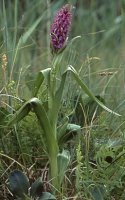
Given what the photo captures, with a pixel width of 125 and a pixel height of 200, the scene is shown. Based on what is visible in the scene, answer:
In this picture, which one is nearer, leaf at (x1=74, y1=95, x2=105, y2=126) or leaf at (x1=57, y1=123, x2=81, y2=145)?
leaf at (x1=57, y1=123, x2=81, y2=145)

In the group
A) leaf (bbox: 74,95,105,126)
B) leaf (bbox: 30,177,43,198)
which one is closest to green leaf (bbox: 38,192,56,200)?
leaf (bbox: 30,177,43,198)

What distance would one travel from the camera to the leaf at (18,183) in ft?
5.39

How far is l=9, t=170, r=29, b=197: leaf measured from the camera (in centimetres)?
164

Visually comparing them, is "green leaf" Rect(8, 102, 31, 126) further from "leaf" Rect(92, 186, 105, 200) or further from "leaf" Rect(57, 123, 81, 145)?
"leaf" Rect(92, 186, 105, 200)

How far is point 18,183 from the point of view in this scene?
1638 millimetres

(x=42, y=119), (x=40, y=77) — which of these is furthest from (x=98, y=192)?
(x=40, y=77)

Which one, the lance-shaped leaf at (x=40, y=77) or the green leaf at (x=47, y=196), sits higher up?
the lance-shaped leaf at (x=40, y=77)

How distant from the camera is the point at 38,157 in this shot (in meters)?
1.78

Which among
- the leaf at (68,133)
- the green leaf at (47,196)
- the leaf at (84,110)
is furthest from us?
the leaf at (84,110)

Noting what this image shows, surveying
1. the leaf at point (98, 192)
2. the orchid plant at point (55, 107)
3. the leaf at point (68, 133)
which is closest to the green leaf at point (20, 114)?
the orchid plant at point (55, 107)

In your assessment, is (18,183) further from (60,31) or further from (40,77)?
(60,31)

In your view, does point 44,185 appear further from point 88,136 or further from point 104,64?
point 104,64

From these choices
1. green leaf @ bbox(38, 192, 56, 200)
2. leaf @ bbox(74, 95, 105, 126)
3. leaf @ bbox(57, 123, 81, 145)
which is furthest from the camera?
leaf @ bbox(74, 95, 105, 126)

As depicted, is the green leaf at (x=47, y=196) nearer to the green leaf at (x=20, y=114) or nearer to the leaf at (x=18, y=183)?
the leaf at (x=18, y=183)
